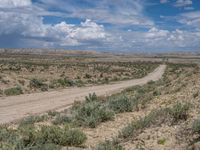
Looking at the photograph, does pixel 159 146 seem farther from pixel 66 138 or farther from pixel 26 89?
pixel 26 89

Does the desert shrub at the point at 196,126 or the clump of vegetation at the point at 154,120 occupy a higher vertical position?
the desert shrub at the point at 196,126

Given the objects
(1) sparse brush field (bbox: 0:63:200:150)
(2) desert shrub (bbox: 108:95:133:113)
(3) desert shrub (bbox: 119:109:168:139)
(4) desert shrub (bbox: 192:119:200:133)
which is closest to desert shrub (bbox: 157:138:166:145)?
(1) sparse brush field (bbox: 0:63:200:150)

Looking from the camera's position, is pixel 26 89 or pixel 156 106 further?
pixel 26 89

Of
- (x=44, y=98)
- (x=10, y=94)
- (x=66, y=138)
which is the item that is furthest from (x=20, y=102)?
(x=66, y=138)

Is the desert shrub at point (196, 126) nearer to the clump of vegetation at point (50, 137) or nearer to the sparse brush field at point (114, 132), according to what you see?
the sparse brush field at point (114, 132)

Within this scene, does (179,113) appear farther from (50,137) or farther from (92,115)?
(50,137)

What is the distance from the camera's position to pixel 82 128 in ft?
40.3

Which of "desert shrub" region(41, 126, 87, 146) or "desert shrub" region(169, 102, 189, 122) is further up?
"desert shrub" region(169, 102, 189, 122)

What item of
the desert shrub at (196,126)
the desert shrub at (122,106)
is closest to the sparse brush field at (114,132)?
the desert shrub at (196,126)

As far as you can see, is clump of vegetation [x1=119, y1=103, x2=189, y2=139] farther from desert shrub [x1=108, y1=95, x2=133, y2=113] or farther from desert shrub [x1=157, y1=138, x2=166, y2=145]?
desert shrub [x1=108, y1=95, x2=133, y2=113]

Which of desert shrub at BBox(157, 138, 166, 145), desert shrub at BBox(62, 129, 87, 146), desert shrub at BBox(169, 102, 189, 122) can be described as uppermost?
desert shrub at BBox(169, 102, 189, 122)

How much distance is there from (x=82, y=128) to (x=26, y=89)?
72.8 feet

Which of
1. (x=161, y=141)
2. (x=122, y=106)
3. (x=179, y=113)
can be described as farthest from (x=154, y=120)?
(x=122, y=106)

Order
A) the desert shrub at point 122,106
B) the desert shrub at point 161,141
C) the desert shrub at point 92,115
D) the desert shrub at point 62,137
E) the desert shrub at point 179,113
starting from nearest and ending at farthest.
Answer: the desert shrub at point 161,141
the desert shrub at point 62,137
the desert shrub at point 179,113
the desert shrub at point 92,115
the desert shrub at point 122,106
